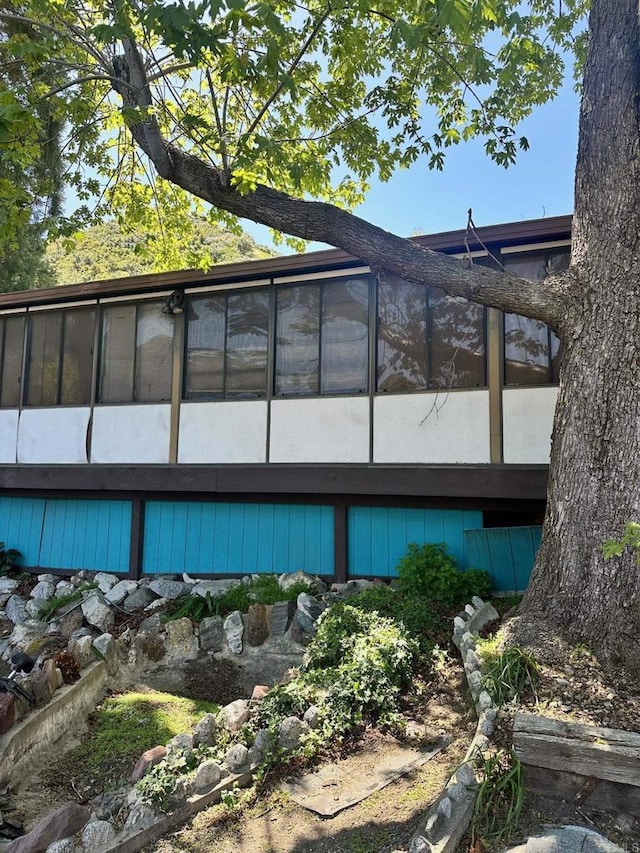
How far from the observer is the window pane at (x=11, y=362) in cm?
933

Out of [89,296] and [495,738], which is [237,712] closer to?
[495,738]

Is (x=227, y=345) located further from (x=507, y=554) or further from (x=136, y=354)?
(x=507, y=554)

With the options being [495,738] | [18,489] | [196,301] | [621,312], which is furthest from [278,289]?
[495,738]

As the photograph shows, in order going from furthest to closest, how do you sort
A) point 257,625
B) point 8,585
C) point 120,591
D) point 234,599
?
point 8,585
point 120,591
point 234,599
point 257,625

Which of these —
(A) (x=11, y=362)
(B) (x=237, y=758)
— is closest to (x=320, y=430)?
(B) (x=237, y=758)

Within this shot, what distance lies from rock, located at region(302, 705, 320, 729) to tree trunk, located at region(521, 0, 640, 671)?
5.95 ft

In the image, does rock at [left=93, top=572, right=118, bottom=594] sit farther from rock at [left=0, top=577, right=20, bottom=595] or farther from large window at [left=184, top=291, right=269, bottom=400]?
large window at [left=184, top=291, right=269, bottom=400]

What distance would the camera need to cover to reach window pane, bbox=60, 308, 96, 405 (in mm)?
8859

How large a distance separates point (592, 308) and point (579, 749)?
3097 mm

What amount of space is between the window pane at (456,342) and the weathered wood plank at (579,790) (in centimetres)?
472

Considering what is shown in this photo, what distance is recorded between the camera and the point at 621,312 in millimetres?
4082

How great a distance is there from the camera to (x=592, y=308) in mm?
4199

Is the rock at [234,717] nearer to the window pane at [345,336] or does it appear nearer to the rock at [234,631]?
the rock at [234,631]

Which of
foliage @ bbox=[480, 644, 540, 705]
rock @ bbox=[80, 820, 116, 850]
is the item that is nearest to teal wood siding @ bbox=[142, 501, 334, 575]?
foliage @ bbox=[480, 644, 540, 705]
